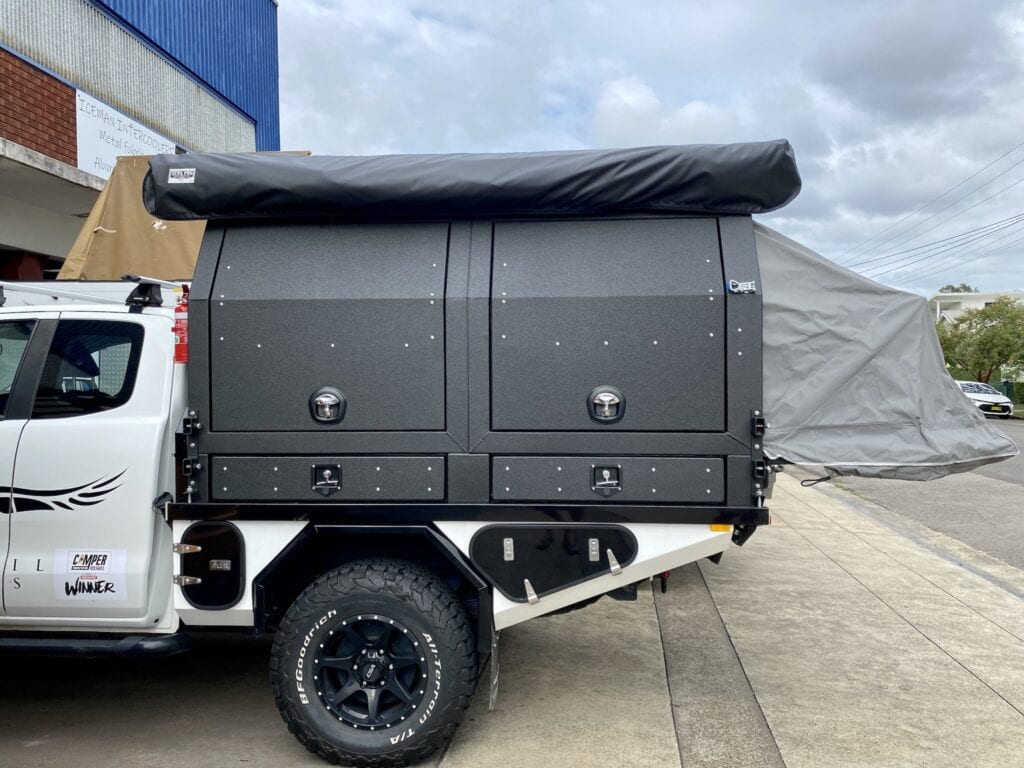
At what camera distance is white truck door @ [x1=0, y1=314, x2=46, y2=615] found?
13.1ft

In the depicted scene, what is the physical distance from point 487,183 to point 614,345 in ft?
2.92

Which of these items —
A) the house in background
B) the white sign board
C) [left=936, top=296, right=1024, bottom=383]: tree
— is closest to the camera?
the white sign board

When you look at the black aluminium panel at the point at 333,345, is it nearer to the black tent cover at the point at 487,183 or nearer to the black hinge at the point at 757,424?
the black tent cover at the point at 487,183

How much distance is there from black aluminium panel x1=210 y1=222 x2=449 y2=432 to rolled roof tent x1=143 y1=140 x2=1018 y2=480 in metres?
0.33

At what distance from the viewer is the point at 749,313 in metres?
3.81

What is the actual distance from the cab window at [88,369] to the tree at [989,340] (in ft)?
149

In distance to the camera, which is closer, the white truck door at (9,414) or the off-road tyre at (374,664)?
the off-road tyre at (374,664)

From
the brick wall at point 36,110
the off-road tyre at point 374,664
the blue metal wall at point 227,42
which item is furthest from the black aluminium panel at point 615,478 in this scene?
the blue metal wall at point 227,42

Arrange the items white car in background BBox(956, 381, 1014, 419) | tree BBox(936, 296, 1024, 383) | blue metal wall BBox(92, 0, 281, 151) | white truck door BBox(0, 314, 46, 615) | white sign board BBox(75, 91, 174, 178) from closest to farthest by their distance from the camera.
Result: white truck door BBox(0, 314, 46, 615) → white sign board BBox(75, 91, 174, 178) → blue metal wall BBox(92, 0, 281, 151) → white car in background BBox(956, 381, 1014, 419) → tree BBox(936, 296, 1024, 383)

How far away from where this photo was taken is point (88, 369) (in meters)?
4.14

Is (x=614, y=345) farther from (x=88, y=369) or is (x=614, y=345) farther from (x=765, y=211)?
(x=88, y=369)

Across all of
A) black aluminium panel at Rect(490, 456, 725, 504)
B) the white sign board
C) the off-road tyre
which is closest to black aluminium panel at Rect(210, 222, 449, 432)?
black aluminium panel at Rect(490, 456, 725, 504)

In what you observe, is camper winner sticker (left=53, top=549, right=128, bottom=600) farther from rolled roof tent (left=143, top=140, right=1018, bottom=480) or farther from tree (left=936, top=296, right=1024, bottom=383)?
tree (left=936, top=296, right=1024, bottom=383)

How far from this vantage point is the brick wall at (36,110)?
10203 mm
